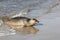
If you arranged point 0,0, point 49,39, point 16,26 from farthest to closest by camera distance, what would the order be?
point 0,0
point 16,26
point 49,39

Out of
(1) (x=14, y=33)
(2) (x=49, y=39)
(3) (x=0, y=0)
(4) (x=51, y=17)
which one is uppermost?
(3) (x=0, y=0)

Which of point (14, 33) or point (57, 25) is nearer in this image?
point (14, 33)

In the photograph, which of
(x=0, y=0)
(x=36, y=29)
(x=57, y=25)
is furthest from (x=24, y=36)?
(x=0, y=0)

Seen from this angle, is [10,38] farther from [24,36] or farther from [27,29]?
[27,29]

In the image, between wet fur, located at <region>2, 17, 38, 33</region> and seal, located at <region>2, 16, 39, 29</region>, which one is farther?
seal, located at <region>2, 16, 39, 29</region>

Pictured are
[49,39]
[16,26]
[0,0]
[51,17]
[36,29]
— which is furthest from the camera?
A: [0,0]

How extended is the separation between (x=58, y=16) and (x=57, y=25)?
1.16 m

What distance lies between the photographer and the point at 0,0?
13.6m

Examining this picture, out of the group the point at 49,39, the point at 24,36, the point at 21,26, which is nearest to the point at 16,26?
the point at 21,26

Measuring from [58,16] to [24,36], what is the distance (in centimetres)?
221

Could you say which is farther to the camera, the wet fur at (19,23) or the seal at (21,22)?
the seal at (21,22)

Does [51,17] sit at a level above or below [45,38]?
above

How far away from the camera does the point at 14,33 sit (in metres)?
6.29

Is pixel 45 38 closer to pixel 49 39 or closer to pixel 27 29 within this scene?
pixel 49 39
